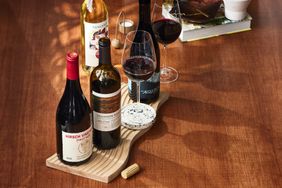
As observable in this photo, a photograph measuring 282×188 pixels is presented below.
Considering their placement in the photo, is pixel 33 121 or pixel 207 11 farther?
pixel 207 11

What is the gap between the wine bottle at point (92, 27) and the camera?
6.07 feet

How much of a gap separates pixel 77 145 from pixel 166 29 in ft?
1.52

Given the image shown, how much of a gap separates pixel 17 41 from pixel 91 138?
24.1 inches

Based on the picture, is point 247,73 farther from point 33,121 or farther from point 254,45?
point 33,121

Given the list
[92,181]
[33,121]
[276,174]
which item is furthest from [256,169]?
[33,121]

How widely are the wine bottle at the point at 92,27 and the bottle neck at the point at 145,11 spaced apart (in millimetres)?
115

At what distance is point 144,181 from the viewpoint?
1578 millimetres

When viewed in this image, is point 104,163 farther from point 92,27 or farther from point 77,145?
point 92,27

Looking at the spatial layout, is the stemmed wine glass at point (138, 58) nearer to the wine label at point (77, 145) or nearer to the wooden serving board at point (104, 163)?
the wooden serving board at point (104, 163)

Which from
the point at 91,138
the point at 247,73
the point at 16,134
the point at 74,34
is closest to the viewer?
the point at 91,138

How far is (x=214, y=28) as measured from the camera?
211 cm

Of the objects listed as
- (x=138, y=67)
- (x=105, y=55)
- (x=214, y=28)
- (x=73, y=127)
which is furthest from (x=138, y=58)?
(x=214, y=28)

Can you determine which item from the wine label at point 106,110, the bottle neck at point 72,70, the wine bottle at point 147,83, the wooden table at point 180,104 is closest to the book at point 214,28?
the wooden table at point 180,104

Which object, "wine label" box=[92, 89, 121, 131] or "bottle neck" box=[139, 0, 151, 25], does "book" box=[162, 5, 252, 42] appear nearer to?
"bottle neck" box=[139, 0, 151, 25]
